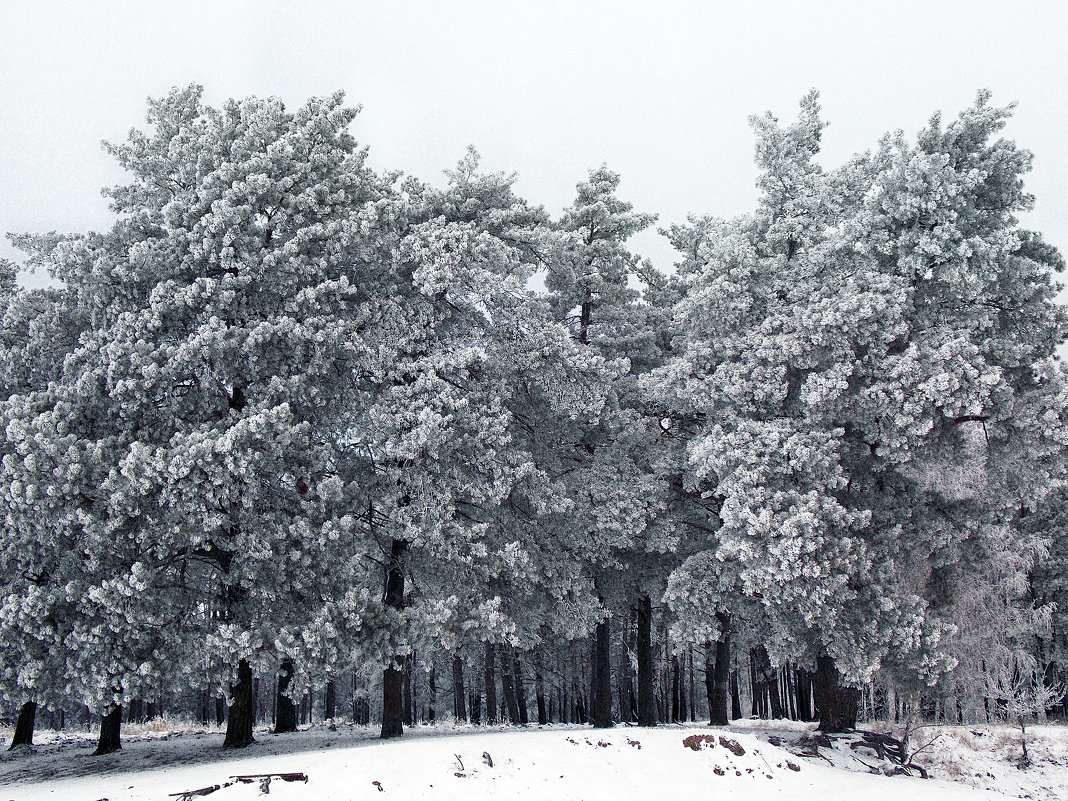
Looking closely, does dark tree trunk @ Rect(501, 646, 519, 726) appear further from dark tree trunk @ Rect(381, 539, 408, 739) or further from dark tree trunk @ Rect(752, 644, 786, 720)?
dark tree trunk @ Rect(381, 539, 408, 739)

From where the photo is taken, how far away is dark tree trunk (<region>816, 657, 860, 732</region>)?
1914 centimetres

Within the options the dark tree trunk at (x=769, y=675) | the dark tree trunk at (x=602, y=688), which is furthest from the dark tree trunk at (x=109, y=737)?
the dark tree trunk at (x=769, y=675)

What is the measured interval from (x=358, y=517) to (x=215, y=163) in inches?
322

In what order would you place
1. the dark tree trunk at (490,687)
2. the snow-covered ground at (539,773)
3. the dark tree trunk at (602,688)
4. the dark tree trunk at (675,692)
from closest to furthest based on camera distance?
1. the snow-covered ground at (539,773)
2. the dark tree trunk at (602,688)
3. the dark tree trunk at (490,687)
4. the dark tree trunk at (675,692)

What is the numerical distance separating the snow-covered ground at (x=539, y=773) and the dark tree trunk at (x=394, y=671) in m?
1.71

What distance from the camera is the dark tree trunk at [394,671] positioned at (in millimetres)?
17750

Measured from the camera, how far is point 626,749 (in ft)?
43.4

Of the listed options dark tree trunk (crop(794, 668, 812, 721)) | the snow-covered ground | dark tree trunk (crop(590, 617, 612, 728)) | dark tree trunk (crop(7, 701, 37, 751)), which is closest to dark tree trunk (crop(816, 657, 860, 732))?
the snow-covered ground

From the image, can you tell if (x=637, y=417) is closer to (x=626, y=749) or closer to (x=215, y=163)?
(x=626, y=749)

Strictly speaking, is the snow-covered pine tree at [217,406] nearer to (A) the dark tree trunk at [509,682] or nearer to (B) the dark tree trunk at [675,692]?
(A) the dark tree trunk at [509,682]

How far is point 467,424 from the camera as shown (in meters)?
16.8

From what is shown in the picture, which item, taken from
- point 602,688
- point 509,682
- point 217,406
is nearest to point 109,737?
point 217,406

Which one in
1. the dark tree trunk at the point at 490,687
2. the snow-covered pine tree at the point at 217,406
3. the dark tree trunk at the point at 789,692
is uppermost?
the snow-covered pine tree at the point at 217,406

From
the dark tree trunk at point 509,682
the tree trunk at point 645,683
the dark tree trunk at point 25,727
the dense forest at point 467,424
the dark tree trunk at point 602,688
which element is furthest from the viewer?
the dark tree trunk at point 509,682
